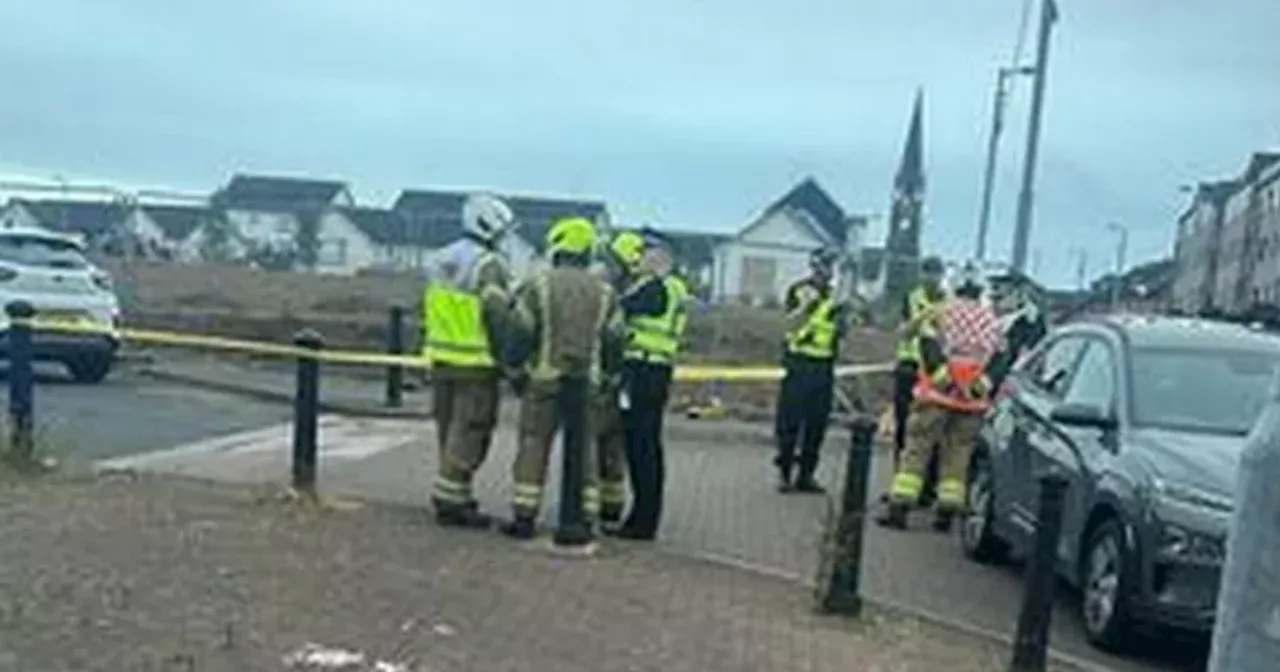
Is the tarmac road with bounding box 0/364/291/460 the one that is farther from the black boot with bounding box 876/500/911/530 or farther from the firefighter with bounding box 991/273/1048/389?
the firefighter with bounding box 991/273/1048/389

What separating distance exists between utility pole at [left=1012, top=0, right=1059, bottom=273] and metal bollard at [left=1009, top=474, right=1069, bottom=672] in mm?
11518

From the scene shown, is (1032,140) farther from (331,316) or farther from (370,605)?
(331,316)

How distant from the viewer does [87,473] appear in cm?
1110

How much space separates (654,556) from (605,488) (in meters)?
1.02

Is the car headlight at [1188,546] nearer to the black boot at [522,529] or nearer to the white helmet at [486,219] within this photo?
the black boot at [522,529]

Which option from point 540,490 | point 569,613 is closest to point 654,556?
point 540,490

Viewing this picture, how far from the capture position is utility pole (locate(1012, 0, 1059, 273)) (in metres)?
19.1

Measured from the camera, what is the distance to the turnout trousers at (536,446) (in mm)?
9734

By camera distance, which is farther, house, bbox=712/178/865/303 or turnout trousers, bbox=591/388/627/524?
house, bbox=712/178/865/303

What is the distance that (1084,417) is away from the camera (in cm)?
902

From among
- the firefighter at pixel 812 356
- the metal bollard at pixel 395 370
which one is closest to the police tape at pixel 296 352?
the metal bollard at pixel 395 370

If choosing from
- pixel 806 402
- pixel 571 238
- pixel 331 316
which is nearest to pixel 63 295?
pixel 806 402

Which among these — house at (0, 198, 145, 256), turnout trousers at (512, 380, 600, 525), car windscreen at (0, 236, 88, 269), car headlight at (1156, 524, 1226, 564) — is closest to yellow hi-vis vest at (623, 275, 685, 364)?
turnout trousers at (512, 380, 600, 525)

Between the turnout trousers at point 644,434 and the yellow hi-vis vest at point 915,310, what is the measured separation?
8.71ft
